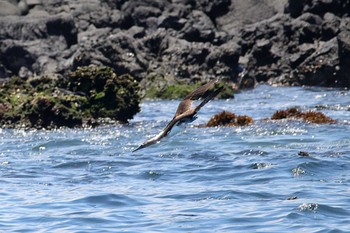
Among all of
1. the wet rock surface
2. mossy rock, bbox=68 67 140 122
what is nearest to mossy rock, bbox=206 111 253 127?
mossy rock, bbox=68 67 140 122

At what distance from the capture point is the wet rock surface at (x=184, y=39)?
129 feet

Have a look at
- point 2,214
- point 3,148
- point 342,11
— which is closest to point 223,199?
point 2,214

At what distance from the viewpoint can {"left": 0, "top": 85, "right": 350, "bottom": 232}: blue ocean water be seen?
1067 centimetres

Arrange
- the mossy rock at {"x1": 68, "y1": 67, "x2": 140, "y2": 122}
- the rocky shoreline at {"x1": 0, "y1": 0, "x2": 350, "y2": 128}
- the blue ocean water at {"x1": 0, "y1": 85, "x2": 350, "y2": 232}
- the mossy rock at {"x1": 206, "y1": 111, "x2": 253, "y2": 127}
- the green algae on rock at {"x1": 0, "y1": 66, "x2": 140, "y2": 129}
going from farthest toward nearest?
the rocky shoreline at {"x1": 0, "y1": 0, "x2": 350, "y2": 128} < the mossy rock at {"x1": 68, "y1": 67, "x2": 140, "y2": 122} < the green algae on rock at {"x1": 0, "y1": 66, "x2": 140, "y2": 129} < the mossy rock at {"x1": 206, "y1": 111, "x2": 253, "y2": 127} < the blue ocean water at {"x1": 0, "y1": 85, "x2": 350, "y2": 232}

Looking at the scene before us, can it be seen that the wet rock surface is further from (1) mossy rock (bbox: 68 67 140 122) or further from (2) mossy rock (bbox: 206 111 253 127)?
(2) mossy rock (bbox: 206 111 253 127)

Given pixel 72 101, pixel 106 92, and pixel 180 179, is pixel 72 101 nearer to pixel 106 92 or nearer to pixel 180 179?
pixel 106 92

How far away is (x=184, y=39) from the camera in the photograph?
43.8 m

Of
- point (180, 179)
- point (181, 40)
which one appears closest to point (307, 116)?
point (180, 179)

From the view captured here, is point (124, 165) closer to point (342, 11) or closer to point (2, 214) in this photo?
point (2, 214)

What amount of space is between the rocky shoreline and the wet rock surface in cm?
5

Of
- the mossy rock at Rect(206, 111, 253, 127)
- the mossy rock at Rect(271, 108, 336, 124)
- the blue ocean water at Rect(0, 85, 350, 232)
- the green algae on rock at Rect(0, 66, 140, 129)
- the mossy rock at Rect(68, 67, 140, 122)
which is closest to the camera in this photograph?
the blue ocean water at Rect(0, 85, 350, 232)

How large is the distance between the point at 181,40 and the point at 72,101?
21399mm

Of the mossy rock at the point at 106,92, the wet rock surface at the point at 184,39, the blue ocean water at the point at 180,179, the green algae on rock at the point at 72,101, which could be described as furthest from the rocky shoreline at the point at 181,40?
the blue ocean water at the point at 180,179

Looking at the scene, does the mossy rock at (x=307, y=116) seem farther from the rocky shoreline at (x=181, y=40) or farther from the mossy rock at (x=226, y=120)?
the rocky shoreline at (x=181, y=40)
